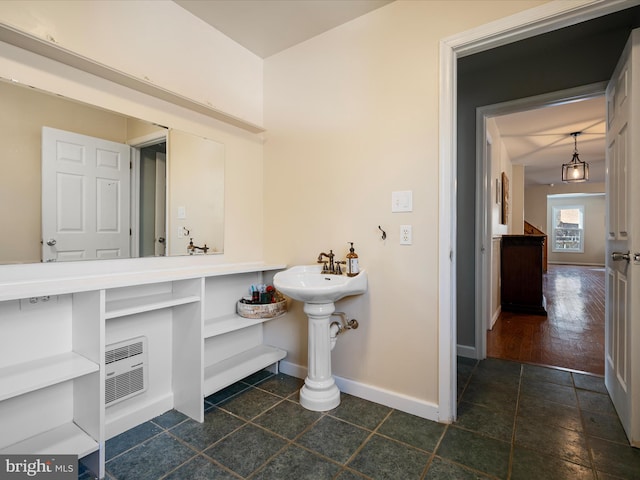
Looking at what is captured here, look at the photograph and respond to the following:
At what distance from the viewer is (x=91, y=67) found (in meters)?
1.55

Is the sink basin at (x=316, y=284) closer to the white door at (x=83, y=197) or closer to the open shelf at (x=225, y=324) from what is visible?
the open shelf at (x=225, y=324)

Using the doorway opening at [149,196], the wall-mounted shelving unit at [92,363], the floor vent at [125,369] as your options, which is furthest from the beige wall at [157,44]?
the floor vent at [125,369]

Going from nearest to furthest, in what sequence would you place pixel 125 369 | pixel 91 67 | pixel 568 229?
pixel 91 67
pixel 125 369
pixel 568 229

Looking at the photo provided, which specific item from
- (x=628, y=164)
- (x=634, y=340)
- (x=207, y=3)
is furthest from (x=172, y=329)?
(x=628, y=164)

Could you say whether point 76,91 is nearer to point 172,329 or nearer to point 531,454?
point 172,329

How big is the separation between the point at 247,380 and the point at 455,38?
2.56m

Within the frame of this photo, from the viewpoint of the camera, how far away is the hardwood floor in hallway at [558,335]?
274 cm

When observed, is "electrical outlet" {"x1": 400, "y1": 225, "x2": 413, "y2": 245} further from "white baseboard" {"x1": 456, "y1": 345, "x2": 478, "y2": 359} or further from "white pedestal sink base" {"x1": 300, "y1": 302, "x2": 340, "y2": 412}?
"white baseboard" {"x1": 456, "y1": 345, "x2": 478, "y2": 359}

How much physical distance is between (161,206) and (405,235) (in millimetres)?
1487

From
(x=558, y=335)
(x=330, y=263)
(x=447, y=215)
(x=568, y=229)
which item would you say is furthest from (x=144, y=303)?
(x=568, y=229)

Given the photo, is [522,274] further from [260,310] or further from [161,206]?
[161,206]

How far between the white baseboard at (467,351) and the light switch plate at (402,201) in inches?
62.9

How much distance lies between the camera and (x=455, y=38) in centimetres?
179

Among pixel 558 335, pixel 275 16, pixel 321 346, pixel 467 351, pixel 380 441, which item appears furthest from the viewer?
pixel 558 335
